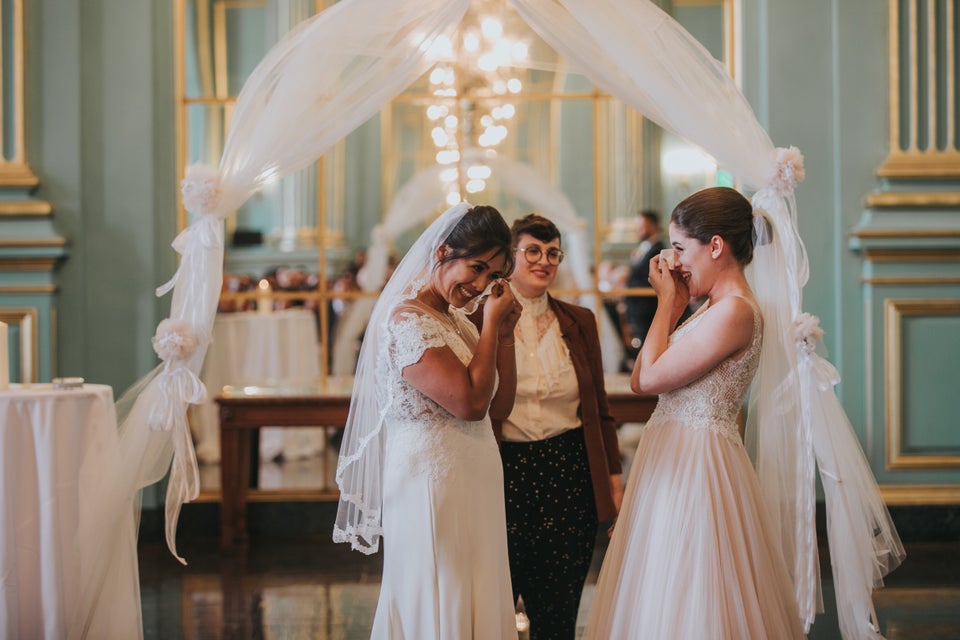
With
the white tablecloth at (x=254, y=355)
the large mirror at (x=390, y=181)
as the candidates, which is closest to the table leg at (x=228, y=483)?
the large mirror at (x=390, y=181)

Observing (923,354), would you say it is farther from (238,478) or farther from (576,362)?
(238,478)

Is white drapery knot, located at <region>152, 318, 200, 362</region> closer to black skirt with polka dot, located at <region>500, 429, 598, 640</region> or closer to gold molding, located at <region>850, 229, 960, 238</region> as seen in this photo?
black skirt with polka dot, located at <region>500, 429, 598, 640</region>

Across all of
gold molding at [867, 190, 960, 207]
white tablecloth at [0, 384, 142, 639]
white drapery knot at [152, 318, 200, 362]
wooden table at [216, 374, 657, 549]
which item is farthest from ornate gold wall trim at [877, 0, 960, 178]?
white tablecloth at [0, 384, 142, 639]

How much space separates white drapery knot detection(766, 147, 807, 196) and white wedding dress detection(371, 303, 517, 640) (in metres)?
1.30

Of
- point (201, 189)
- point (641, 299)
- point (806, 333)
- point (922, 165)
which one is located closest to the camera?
point (201, 189)

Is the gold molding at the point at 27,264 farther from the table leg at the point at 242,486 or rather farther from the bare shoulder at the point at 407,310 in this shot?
the bare shoulder at the point at 407,310

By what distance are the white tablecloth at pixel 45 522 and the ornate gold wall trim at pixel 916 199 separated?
3.68 m

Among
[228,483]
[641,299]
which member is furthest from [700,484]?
[641,299]

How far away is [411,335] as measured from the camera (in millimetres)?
2475

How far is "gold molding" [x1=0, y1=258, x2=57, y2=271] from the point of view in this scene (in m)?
4.92

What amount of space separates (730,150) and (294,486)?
134 inches

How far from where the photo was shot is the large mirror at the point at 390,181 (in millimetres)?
5914

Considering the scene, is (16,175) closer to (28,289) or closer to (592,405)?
(28,289)

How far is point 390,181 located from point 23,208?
7.76m
